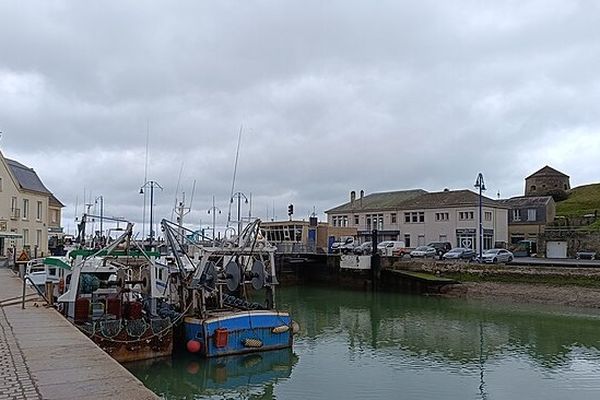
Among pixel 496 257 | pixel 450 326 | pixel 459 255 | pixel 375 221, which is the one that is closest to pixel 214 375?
pixel 450 326

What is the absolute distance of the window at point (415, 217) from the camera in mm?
62350

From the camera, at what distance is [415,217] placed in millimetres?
63062

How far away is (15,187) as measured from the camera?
46.8 m

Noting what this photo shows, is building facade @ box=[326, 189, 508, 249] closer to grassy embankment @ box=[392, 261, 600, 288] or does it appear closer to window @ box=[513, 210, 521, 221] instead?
window @ box=[513, 210, 521, 221]

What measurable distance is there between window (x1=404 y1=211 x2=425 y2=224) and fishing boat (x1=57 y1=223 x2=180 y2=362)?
43.9 meters

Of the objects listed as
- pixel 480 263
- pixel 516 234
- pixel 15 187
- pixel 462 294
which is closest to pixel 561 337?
pixel 462 294

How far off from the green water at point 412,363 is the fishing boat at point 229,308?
1.37ft

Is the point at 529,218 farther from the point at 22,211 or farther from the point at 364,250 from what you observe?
the point at 22,211

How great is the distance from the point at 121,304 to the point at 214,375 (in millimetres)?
3681

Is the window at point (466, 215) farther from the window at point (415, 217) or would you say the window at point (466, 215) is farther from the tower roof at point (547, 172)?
the tower roof at point (547, 172)

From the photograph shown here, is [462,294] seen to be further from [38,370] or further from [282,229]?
[38,370]

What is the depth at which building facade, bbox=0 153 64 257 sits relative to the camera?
45625 mm

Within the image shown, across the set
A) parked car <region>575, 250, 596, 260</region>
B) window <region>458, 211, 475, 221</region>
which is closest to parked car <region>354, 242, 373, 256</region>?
window <region>458, 211, 475, 221</region>

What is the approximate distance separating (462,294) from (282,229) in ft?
86.0
